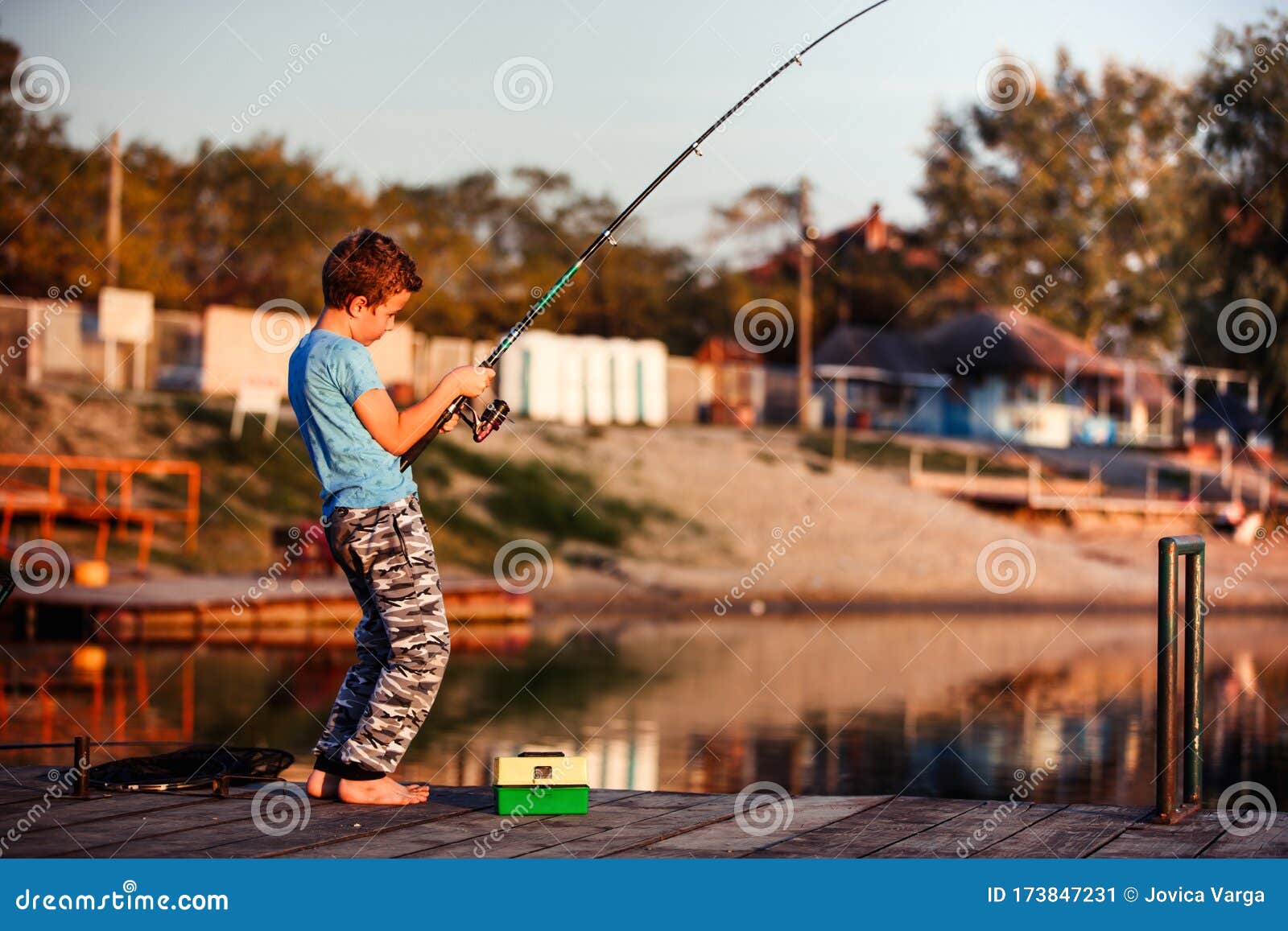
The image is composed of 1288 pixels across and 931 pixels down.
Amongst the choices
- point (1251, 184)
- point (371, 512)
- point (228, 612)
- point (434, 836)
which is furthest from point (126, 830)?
point (1251, 184)

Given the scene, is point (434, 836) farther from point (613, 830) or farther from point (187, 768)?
point (187, 768)

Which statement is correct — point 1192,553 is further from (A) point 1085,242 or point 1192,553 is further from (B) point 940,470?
(A) point 1085,242

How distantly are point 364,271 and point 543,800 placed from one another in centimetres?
178

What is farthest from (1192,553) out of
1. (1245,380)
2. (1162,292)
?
(1162,292)

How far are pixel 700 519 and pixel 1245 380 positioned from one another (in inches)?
677

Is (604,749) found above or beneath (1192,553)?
beneath

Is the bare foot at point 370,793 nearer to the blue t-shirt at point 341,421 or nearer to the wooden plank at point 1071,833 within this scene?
the blue t-shirt at point 341,421

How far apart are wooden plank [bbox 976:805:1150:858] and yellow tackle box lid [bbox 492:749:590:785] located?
1328 millimetres

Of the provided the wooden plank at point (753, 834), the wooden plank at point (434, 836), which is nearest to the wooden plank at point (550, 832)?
the wooden plank at point (434, 836)

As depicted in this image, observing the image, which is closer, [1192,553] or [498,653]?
[1192,553]

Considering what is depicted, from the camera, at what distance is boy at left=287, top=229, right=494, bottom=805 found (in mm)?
5324

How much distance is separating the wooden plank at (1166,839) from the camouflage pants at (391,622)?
2.10m

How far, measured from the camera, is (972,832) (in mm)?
5094

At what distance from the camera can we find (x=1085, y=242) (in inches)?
2265
